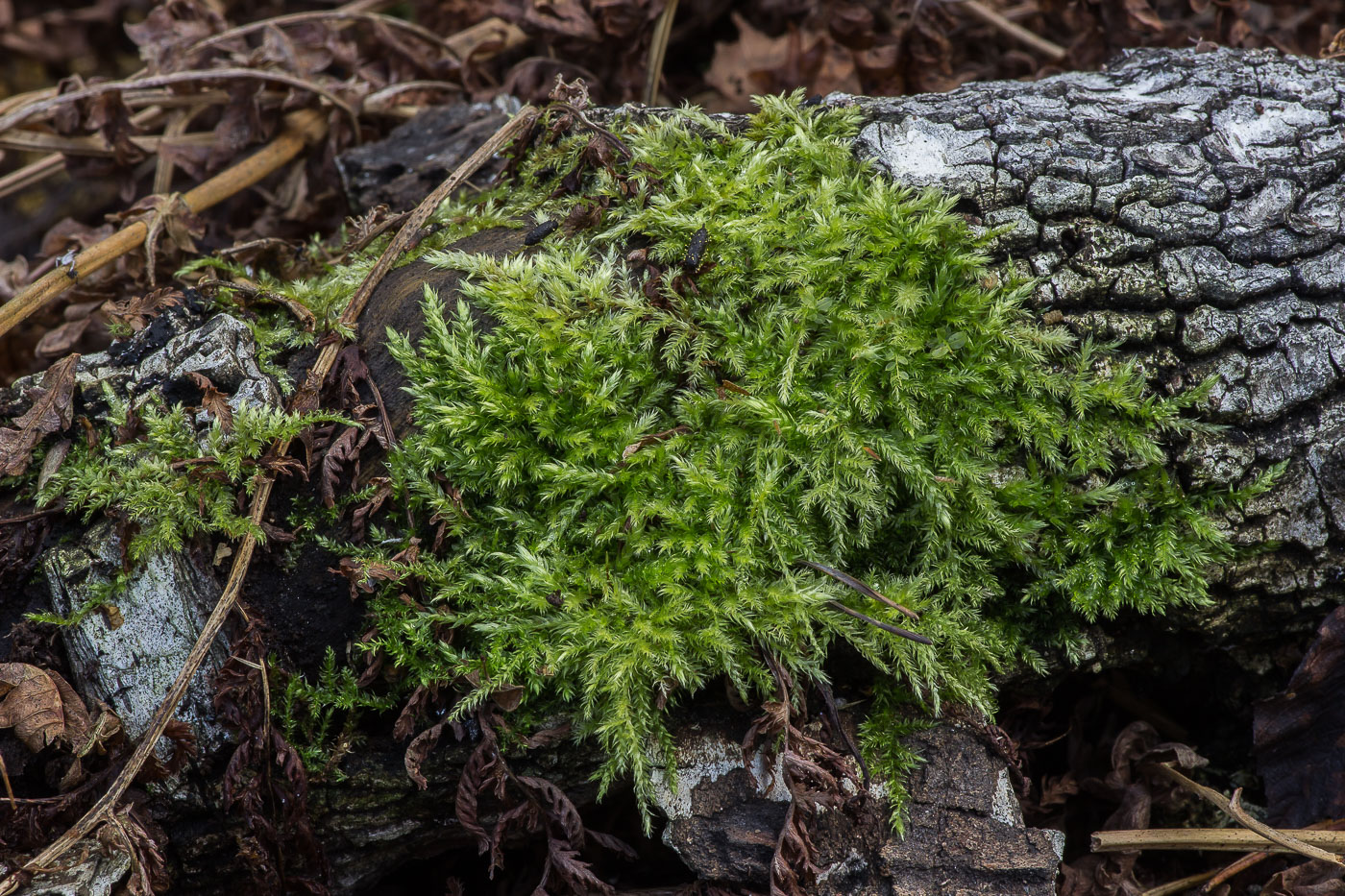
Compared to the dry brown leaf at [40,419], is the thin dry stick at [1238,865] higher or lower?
lower

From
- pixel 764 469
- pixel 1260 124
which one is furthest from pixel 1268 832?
pixel 1260 124

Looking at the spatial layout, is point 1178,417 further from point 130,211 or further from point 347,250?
point 130,211

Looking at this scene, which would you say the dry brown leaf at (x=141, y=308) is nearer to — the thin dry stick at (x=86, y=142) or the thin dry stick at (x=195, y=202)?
the thin dry stick at (x=195, y=202)

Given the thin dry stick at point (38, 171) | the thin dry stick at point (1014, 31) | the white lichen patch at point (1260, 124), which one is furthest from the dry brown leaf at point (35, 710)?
the thin dry stick at point (1014, 31)

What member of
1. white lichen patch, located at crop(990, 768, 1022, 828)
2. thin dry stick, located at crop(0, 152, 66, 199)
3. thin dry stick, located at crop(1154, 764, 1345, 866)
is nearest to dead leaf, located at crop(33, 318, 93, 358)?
thin dry stick, located at crop(0, 152, 66, 199)

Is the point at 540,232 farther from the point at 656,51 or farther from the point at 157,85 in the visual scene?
the point at 157,85

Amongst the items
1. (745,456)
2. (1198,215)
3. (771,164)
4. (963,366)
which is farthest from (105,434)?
(1198,215)

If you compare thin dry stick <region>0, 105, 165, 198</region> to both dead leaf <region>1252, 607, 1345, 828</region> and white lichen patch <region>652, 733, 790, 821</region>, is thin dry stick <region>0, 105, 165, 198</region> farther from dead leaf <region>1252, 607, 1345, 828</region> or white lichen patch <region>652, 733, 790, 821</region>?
dead leaf <region>1252, 607, 1345, 828</region>
